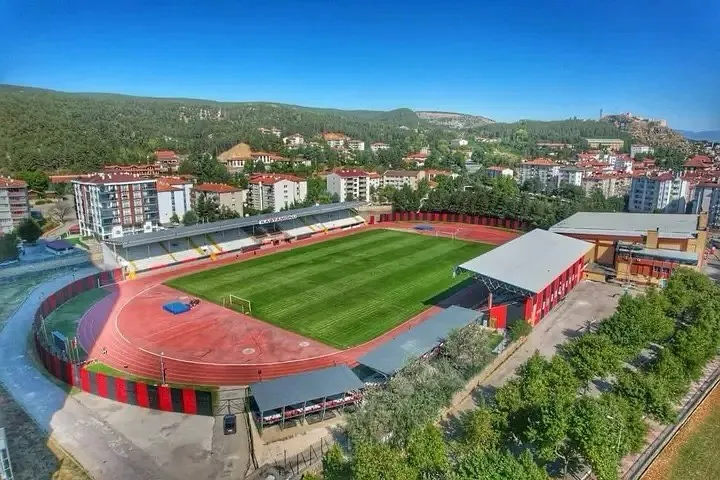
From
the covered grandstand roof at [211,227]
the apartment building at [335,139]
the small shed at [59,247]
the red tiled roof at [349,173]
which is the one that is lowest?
the small shed at [59,247]

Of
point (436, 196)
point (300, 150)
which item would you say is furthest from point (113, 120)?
point (436, 196)

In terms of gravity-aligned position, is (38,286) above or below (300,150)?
below

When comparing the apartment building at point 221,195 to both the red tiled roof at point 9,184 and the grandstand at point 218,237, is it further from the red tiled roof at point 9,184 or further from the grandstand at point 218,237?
the red tiled roof at point 9,184

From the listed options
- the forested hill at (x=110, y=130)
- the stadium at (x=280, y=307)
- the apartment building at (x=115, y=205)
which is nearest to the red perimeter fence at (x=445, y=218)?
the stadium at (x=280, y=307)

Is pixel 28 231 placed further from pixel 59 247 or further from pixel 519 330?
pixel 519 330

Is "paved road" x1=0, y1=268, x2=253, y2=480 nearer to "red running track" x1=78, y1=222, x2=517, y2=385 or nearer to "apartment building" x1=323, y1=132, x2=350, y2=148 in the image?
"red running track" x1=78, y1=222, x2=517, y2=385

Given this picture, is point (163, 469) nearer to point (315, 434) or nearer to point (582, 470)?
point (315, 434)

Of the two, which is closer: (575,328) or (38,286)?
(575,328)
